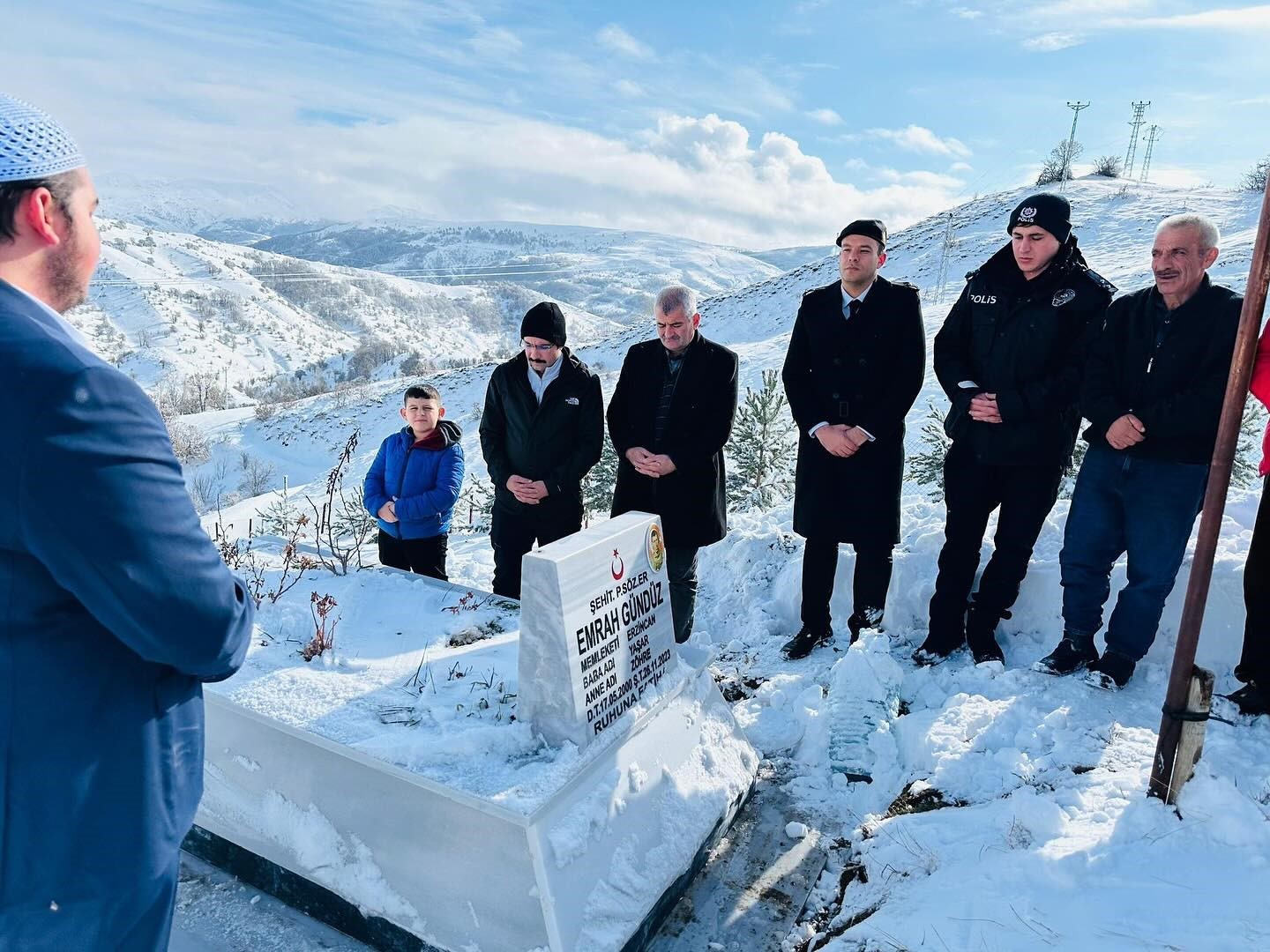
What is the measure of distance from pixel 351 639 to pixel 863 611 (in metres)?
2.88

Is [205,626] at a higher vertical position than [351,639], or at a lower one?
higher

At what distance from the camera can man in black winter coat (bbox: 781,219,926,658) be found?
4121 millimetres

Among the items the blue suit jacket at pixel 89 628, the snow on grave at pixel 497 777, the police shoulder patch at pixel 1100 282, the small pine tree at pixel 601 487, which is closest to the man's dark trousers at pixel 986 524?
the police shoulder patch at pixel 1100 282

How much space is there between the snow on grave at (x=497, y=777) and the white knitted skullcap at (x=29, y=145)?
157 centimetres

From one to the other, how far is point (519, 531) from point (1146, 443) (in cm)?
329

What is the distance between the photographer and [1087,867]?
229 centimetres

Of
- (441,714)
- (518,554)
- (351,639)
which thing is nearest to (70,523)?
(441,714)

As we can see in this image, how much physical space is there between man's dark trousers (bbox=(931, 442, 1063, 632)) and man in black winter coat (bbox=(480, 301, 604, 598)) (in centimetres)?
204

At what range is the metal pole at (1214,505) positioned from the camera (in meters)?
2.29

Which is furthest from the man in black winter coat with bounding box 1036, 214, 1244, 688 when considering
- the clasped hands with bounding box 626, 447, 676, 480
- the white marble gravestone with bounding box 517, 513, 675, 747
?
the white marble gravestone with bounding box 517, 513, 675, 747

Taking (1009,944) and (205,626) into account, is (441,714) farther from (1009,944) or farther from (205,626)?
(1009,944)

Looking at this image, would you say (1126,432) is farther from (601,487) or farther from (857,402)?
(601,487)

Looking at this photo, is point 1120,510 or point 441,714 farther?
point 1120,510

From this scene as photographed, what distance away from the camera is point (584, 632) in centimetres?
255
